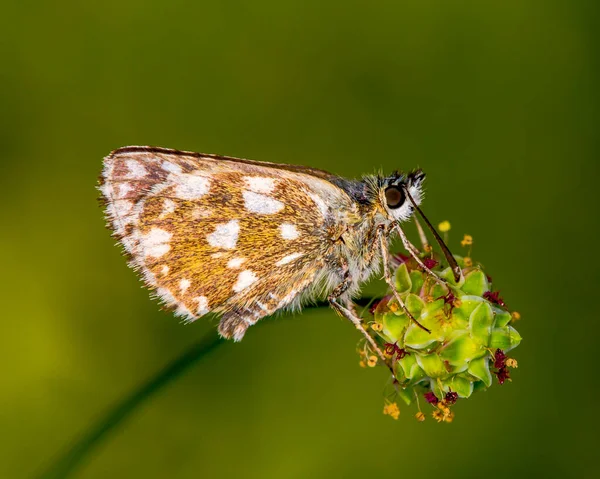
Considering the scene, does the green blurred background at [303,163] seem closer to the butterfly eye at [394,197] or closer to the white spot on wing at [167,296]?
the white spot on wing at [167,296]

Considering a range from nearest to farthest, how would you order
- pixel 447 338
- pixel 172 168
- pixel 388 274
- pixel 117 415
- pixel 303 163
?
pixel 117 415
pixel 447 338
pixel 388 274
pixel 172 168
pixel 303 163

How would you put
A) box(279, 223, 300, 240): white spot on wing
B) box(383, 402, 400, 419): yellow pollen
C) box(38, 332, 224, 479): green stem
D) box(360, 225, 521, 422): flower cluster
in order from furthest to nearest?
1. box(279, 223, 300, 240): white spot on wing
2. box(383, 402, 400, 419): yellow pollen
3. box(360, 225, 521, 422): flower cluster
4. box(38, 332, 224, 479): green stem

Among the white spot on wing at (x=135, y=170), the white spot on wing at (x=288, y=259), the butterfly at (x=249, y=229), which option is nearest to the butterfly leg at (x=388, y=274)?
the butterfly at (x=249, y=229)

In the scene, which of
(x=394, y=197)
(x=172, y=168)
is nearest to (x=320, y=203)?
(x=394, y=197)

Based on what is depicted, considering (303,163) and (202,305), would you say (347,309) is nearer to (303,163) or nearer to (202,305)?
(202,305)

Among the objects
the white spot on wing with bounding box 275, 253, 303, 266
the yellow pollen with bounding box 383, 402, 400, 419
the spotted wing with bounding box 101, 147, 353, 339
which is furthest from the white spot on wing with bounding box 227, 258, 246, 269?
the yellow pollen with bounding box 383, 402, 400, 419

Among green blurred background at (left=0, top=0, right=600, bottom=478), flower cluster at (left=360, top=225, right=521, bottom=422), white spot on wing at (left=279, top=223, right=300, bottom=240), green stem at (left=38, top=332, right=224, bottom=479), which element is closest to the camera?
green stem at (left=38, top=332, right=224, bottom=479)

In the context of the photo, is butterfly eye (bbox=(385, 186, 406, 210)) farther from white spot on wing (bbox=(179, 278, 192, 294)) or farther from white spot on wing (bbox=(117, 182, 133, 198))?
white spot on wing (bbox=(117, 182, 133, 198))
